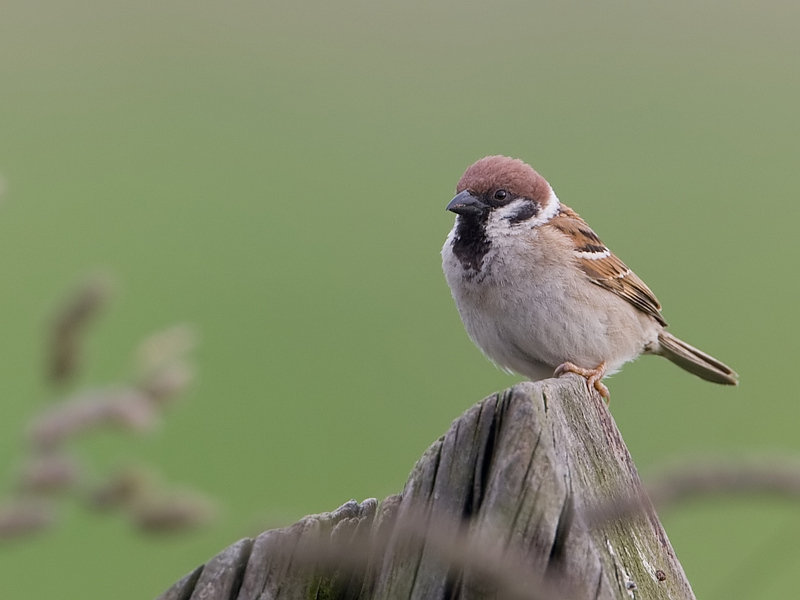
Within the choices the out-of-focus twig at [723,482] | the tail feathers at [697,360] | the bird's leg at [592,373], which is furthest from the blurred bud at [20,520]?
the tail feathers at [697,360]

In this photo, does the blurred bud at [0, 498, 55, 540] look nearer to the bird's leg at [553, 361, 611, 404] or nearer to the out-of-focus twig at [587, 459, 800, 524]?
the out-of-focus twig at [587, 459, 800, 524]

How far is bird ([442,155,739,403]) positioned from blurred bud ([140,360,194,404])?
166 cm

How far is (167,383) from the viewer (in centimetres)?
136

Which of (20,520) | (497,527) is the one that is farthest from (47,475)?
(497,527)

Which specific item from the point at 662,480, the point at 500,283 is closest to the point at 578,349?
the point at 500,283

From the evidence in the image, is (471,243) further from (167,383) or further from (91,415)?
(91,415)

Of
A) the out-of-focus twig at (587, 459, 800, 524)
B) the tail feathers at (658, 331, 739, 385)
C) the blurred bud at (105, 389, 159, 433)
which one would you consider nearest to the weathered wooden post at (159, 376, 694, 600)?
the blurred bud at (105, 389, 159, 433)

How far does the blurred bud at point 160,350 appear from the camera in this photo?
1415 mm

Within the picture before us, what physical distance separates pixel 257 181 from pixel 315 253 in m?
0.73

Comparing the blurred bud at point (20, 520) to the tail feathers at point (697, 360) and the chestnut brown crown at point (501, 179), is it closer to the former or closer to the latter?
the chestnut brown crown at point (501, 179)

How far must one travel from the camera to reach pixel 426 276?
4.98m

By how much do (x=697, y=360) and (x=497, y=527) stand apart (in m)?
2.82

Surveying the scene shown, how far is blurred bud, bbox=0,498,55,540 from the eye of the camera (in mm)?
1093

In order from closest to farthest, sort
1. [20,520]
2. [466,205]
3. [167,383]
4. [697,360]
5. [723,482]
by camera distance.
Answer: [723,482]
[20,520]
[167,383]
[466,205]
[697,360]
